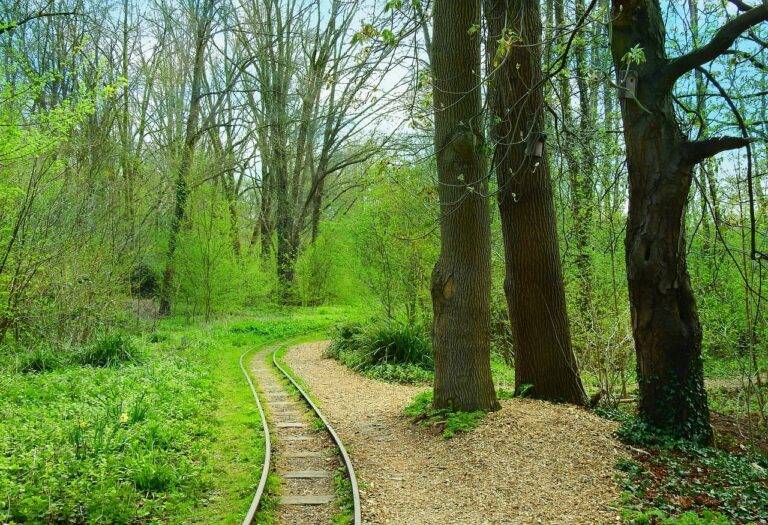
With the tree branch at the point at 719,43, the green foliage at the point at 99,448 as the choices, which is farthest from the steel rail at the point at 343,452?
the tree branch at the point at 719,43

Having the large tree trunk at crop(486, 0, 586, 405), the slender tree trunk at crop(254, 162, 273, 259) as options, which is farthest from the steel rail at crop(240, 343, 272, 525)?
the slender tree trunk at crop(254, 162, 273, 259)

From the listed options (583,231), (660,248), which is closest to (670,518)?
(660,248)

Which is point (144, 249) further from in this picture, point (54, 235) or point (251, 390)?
point (251, 390)

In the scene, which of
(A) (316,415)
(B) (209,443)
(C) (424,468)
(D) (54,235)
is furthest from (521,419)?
(D) (54,235)

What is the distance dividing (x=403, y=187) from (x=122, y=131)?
42.2 feet

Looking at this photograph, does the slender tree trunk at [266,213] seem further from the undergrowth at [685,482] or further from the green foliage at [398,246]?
the undergrowth at [685,482]

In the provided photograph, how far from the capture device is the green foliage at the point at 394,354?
1370 cm

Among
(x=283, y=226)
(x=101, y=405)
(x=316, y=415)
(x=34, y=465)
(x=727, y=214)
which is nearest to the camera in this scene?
(x=34, y=465)

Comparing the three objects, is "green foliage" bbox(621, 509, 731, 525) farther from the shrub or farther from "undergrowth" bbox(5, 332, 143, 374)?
the shrub

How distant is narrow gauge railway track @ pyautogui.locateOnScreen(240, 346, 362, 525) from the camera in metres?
5.83

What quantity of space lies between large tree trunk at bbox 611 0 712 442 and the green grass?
5.18 m

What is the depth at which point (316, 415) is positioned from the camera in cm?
977

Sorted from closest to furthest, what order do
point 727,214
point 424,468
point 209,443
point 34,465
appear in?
point 34,465, point 424,468, point 209,443, point 727,214

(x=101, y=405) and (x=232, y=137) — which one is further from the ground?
(x=232, y=137)
